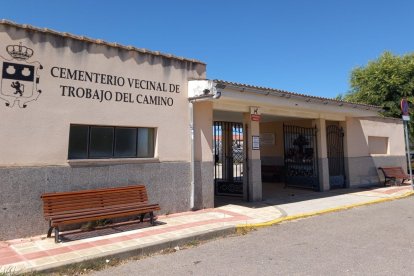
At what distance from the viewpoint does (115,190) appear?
7.06 meters

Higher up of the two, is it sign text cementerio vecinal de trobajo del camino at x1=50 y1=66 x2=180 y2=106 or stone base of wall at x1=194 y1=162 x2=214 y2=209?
sign text cementerio vecinal de trobajo del camino at x1=50 y1=66 x2=180 y2=106

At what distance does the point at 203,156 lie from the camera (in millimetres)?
8797

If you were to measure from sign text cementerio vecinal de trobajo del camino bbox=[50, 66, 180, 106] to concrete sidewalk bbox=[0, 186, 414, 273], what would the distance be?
2.60 m

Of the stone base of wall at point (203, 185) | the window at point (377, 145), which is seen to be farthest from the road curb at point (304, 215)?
the window at point (377, 145)

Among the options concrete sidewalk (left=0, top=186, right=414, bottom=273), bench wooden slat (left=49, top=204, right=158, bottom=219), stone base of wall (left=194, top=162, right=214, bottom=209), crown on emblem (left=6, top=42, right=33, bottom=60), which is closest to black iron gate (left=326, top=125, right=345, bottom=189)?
concrete sidewalk (left=0, top=186, right=414, bottom=273)

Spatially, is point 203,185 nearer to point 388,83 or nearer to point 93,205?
point 93,205

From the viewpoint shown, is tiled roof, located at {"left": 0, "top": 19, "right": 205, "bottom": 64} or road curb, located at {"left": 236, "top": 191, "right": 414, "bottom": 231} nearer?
tiled roof, located at {"left": 0, "top": 19, "right": 205, "bottom": 64}

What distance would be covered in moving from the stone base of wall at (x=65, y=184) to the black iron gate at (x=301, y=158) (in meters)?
6.32

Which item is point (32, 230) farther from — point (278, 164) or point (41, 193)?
point (278, 164)

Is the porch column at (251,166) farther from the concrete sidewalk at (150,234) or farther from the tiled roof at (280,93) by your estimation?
the tiled roof at (280,93)

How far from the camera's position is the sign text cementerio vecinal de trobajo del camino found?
22.1 feet

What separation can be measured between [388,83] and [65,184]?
1779cm

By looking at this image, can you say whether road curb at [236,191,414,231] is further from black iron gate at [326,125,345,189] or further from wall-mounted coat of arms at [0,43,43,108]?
wall-mounted coat of arms at [0,43,43,108]

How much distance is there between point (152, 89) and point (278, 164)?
908cm
